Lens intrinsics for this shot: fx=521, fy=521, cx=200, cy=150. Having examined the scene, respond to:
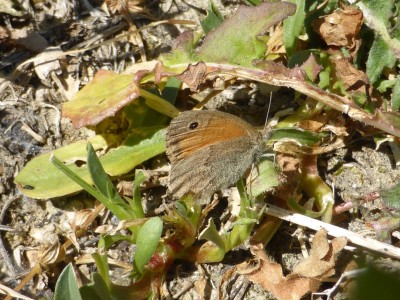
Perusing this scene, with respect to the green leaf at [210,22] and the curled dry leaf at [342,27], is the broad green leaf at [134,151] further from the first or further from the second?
the curled dry leaf at [342,27]

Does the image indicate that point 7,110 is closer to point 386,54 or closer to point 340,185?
point 340,185

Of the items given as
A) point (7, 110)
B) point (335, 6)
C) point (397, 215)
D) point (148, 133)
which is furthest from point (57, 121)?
point (397, 215)

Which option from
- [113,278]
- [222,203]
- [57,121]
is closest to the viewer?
[113,278]

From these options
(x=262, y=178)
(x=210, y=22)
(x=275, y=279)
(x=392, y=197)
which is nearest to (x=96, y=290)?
(x=275, y=279)

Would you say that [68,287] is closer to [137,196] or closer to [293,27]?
[137,196]

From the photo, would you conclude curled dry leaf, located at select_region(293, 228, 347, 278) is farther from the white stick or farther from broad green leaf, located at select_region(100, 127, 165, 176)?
broad green leaf, located at select_region(100, 127, 165, 176)

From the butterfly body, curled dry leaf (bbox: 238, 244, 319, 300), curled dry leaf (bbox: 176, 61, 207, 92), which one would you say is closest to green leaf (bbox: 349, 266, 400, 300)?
curled dry leaf (bbox: 238, 244, 319, 300)

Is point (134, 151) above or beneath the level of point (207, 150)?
beneath
